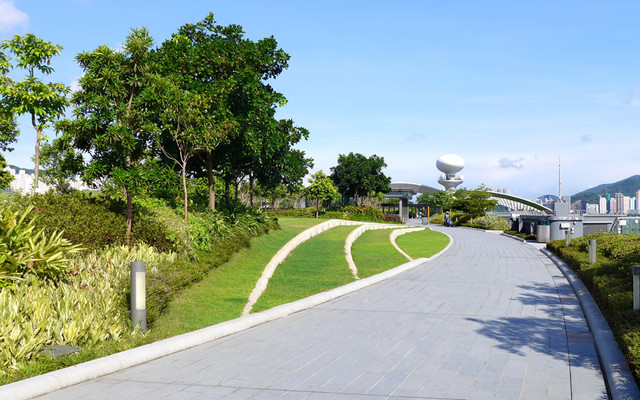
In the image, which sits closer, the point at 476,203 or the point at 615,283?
the point at 615,283

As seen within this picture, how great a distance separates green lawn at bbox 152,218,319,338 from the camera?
27.7ft

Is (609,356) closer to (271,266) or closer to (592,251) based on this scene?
(592,251)

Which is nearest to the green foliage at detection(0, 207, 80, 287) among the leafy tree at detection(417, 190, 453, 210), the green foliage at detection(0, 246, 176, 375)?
the green foliage at detection(0, 246, 176, 375)

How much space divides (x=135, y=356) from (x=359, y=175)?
57.8 meters

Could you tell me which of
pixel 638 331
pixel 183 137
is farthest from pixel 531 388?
pixel 183 137

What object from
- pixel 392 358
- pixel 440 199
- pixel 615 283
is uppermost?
pixel 440 199

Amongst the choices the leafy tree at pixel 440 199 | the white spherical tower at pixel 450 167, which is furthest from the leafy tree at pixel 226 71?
the white spherical tower at pixel 450 167

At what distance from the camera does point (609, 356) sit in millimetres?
6496

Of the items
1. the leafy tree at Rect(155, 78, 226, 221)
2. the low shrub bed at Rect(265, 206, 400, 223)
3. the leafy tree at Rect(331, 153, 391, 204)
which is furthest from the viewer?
the leafy tree at Rect(331, 153, 391, 204)

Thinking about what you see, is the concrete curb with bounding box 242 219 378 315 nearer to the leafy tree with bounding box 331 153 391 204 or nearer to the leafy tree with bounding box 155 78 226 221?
the leafy tree with bounding box 155 78 226 221

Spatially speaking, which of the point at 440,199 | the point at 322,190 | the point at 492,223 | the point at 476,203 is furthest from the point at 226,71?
the point at 440,199

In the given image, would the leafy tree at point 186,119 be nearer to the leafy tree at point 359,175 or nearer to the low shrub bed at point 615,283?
the low shrub bed at point 615,283

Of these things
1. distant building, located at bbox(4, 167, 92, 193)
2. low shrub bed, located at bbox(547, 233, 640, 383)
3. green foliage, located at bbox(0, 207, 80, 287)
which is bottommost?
low shrub bed, located at bbox(547, 233, 640, 383)

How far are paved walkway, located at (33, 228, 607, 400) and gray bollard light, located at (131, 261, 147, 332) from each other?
1.00m
